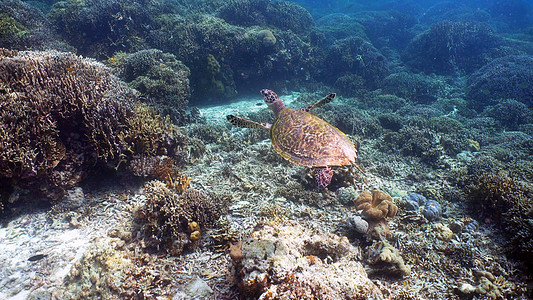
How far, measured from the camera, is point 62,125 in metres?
4.57

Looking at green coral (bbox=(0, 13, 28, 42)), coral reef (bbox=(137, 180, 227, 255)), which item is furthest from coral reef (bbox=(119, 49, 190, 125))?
coral reef (bbox=(137, 180, 227, 255))

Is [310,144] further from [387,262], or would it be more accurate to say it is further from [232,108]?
[232,108]

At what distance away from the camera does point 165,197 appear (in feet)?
13.2

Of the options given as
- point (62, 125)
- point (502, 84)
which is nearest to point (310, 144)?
point (62, 125)

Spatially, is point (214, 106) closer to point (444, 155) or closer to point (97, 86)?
point (97, 86)

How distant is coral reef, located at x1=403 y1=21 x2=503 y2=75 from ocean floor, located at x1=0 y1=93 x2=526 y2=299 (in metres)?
19.5

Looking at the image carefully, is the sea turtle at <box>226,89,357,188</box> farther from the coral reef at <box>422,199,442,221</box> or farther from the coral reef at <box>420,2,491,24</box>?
the coral reef at <box>420,2,491,24</box>

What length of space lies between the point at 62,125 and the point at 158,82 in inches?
167

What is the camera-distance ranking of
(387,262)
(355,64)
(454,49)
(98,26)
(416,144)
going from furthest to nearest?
(454,49)
(355,64)
(98,26)
(416,144)
(387,262)

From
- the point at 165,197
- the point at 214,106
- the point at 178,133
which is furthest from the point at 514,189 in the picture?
the point at 214,106

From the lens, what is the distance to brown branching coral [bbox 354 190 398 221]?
438cm

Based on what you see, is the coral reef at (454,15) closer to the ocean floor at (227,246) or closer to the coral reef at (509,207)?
the coral reef at (509,207)

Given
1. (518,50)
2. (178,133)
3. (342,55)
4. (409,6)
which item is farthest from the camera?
(409,6)

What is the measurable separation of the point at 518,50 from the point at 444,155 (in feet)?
75.9
